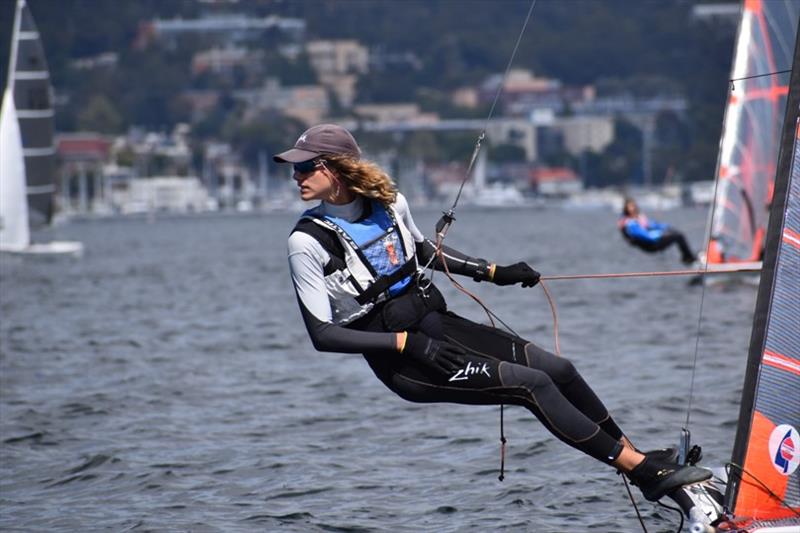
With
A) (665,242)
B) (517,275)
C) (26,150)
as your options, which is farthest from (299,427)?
(26,150)

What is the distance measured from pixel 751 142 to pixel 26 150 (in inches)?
901

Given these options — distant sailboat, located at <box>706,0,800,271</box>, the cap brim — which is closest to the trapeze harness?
the cap brim

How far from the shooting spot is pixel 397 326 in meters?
5.82

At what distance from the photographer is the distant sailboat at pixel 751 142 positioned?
19250mm

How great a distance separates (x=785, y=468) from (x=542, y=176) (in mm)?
140593

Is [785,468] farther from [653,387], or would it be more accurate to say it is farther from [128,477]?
[653,387]

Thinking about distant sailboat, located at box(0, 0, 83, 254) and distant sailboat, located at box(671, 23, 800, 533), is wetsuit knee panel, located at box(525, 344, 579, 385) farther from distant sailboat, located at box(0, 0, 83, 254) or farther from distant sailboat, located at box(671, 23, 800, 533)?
distant sailboat, located at box(0, 0, 83, 254)

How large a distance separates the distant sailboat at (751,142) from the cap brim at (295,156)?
13626mm

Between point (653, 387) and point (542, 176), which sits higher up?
point (653, 387)

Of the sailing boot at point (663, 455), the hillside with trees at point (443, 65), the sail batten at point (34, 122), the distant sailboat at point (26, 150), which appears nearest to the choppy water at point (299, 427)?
the sailing boot at point (663, 455)

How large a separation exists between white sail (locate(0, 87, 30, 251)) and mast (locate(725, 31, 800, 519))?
108ft

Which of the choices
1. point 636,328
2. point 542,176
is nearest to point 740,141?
point 636,328

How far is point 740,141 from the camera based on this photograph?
2048 centimetres

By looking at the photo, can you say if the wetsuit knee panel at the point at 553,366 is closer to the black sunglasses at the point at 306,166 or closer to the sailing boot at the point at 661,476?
the sailing boot at the point at 661,476
